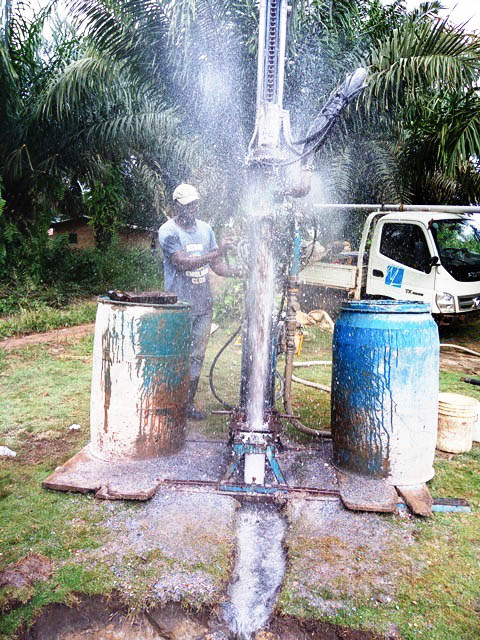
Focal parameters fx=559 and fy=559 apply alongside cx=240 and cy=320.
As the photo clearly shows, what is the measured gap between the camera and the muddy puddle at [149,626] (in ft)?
7.48

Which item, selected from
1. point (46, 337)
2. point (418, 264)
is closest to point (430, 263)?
point (418, 264)

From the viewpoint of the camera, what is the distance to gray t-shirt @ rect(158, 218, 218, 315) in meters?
4.47

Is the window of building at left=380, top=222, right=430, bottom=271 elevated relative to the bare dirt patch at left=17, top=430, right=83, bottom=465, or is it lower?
elevated

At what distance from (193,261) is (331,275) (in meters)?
6.43

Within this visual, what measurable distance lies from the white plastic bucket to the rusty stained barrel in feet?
6.69

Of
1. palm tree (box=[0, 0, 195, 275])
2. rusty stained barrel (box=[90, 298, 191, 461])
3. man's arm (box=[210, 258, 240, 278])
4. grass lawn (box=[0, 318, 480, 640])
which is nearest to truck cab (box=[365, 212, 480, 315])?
palm tree (box=[0, 0, 195, 275])

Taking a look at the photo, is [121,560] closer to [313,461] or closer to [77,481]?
[77,481]

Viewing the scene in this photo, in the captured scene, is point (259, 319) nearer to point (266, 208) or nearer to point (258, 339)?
point (258, 339)

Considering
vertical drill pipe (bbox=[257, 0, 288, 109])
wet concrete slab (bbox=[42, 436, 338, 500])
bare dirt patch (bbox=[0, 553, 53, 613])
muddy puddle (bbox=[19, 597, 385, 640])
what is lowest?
muddy puddle (bbox=[19, 597, 385, 640])

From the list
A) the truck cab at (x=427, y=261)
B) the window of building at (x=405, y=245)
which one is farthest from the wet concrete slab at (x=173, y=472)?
the window of building at (x=405, y=245)

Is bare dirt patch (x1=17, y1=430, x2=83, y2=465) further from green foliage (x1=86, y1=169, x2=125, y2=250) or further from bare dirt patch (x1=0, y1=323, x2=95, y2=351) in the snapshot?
green foliage (x1=86, y1=169, x2=125, y2=250)

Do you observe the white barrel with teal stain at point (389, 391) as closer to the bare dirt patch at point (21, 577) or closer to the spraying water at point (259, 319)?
the spraying water at point (259, 319)

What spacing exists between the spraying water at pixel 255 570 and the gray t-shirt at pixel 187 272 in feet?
6.19

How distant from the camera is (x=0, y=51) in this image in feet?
31.1
